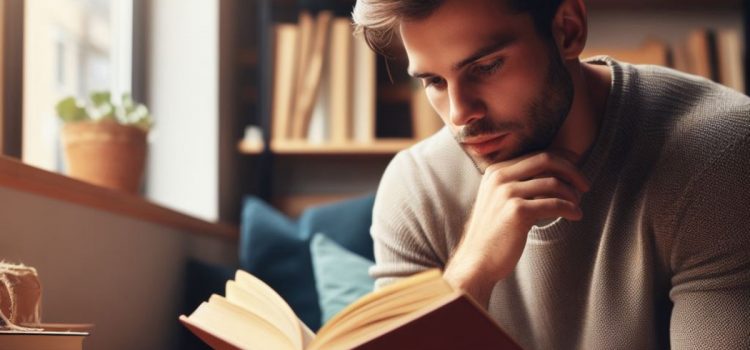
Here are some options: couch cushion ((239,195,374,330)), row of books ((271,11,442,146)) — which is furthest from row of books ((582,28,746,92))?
couch cushion ((239,195,374,330))

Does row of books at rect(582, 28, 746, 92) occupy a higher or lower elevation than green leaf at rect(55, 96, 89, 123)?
higher

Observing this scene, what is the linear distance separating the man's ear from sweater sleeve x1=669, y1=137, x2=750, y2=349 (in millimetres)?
242

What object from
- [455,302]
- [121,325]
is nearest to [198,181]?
[121,325]

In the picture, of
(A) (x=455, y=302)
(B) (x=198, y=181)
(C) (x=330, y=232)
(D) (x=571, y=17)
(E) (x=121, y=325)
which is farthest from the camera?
(B) (x=198, y=181)

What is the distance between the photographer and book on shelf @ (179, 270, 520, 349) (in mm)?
749

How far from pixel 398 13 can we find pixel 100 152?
3.34ft

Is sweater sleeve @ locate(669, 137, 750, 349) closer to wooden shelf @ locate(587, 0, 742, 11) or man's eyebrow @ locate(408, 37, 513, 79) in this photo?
man's eyebrow @ locate(408, 37, 513, 79)

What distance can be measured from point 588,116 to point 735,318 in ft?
1.09

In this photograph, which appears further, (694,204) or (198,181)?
(198,181)

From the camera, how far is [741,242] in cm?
110

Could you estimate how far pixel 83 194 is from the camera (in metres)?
1.48

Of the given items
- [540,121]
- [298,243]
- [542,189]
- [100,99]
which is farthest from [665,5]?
[542,189]

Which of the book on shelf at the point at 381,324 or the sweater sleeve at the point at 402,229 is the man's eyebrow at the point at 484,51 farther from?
the book on shelf at the point at 381,324

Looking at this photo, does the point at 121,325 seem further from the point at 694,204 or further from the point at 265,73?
the point at 265,73
